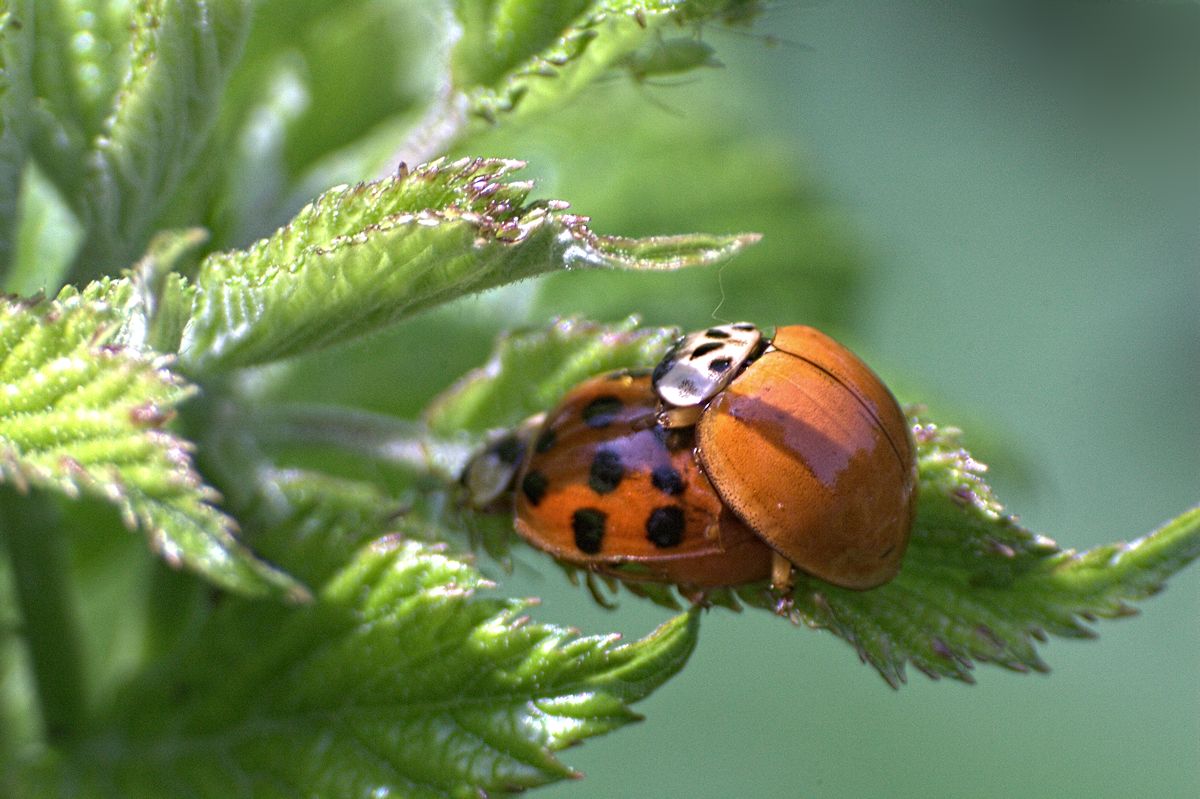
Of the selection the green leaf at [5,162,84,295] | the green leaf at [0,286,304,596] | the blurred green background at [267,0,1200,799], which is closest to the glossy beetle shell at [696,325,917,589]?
the blurred green background at [267,0,1200,799]

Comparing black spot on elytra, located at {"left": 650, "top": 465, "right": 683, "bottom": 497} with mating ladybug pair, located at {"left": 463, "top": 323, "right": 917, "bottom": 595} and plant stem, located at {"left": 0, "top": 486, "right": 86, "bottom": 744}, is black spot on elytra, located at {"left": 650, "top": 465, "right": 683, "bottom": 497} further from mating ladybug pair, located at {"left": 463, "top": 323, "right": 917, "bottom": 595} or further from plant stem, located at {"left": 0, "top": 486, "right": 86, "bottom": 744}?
plant stem, located at {"left": 0, "top": 486, "right": 86, "bottom": 744}

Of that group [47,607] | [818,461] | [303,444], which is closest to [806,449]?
[818,461]

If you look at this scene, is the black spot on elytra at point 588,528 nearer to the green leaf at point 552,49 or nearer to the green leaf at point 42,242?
the green leaf at point 552,49

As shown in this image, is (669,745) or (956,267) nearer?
(669,745)

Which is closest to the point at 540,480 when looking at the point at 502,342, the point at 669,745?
the point at 502,342

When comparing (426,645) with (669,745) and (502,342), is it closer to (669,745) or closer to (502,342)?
(502,342)

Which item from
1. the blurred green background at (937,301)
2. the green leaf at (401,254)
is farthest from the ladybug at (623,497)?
the green leaf at (401,254)
